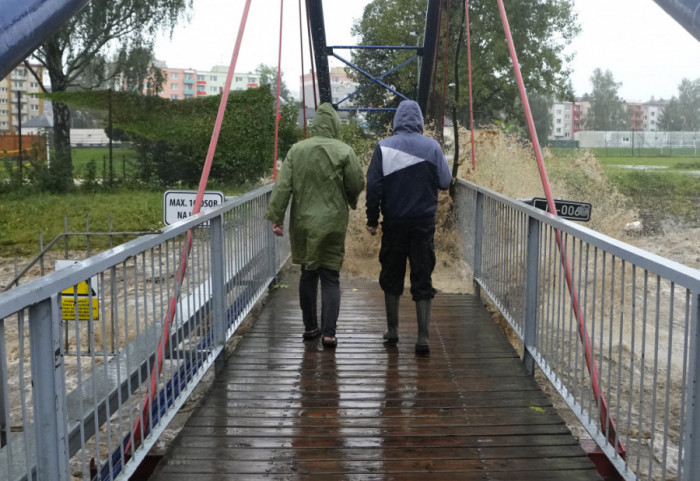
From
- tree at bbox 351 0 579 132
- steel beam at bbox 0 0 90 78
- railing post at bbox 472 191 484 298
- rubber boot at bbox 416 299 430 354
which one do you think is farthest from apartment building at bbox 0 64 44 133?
tree at bbox 351 0 579 132

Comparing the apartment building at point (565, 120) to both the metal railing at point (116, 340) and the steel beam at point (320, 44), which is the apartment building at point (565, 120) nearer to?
the steel beam at point (320, 44)

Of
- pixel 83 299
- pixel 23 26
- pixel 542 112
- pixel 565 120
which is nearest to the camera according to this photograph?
pixel 23 26

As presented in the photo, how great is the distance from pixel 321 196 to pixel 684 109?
186 feet

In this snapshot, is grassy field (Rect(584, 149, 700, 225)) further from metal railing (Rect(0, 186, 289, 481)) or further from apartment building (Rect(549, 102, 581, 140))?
metal railing (Rect(0, 186, 289, 481))

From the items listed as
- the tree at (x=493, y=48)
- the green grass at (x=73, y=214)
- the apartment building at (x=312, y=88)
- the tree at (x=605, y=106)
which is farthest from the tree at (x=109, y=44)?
the tree at (x=605, y=106)

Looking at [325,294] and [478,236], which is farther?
[478,236]

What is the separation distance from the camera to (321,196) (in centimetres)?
546

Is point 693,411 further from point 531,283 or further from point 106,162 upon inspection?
point 106,162

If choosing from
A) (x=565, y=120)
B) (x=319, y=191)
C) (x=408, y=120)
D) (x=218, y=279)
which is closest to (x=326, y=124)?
(x=319, y=191)

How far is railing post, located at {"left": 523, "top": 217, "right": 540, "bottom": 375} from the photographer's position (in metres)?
4.82

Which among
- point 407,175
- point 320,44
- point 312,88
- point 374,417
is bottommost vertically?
point 374,417

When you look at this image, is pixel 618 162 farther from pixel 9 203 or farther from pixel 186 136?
pixel 9 203

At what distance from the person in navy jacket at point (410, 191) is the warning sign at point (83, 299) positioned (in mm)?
2598

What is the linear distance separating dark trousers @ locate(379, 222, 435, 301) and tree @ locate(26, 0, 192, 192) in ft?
79.1
